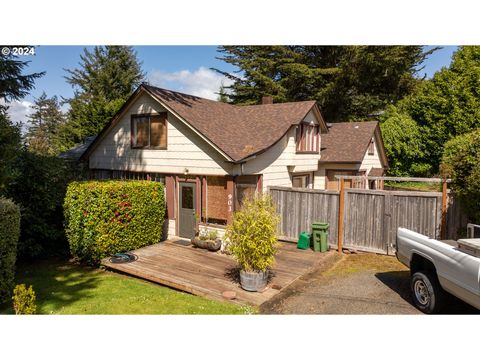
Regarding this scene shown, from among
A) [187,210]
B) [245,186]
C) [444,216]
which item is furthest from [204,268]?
[444,216]

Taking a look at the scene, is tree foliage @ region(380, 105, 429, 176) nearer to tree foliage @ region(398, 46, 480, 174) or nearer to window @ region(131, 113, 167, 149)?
tree foliage @ region(398, 46, 480, 174)

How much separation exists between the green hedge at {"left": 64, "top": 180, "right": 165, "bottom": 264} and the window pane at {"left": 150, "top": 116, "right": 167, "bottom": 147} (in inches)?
109

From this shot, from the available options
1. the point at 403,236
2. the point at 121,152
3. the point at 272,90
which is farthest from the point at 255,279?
the point at 272,90

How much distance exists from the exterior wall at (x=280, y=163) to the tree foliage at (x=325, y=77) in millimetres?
16501

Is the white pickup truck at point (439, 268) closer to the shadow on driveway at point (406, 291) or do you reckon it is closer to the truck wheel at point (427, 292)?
the truck wheel at point (427, 292)

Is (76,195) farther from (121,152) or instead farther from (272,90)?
(272,90)

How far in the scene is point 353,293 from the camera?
330 inches

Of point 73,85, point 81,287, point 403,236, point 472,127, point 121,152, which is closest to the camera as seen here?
point 403,236

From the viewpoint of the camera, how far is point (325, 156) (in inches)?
780

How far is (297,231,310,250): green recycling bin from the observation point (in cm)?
1279

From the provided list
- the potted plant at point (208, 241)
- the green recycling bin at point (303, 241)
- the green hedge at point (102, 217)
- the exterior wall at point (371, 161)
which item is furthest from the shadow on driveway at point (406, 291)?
the exterior wall at point (371, 161)

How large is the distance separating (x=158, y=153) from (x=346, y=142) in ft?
41.5

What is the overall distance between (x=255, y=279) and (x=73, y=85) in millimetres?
45295

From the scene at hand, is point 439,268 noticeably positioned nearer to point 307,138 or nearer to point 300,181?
point 300,181
